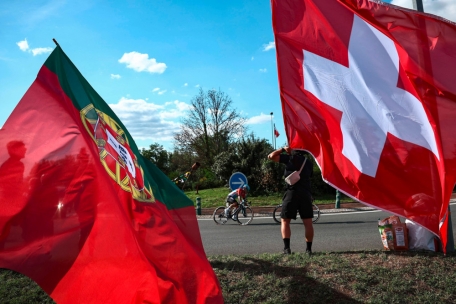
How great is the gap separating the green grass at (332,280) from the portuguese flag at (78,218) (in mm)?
1049

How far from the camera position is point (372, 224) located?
12.2m

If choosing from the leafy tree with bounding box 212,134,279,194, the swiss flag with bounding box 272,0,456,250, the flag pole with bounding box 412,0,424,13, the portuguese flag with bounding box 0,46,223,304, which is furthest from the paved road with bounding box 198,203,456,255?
the leafy tree with bounding box 212,134,279,194

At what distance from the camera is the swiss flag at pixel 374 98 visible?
14.0 ft

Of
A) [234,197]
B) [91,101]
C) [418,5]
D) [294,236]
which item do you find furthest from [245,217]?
[91,101]

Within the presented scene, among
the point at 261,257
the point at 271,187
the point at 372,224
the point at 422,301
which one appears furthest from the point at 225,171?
the point at 422,301

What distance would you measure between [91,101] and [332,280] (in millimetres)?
3039

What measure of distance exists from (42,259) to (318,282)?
2772 mm

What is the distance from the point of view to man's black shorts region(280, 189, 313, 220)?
6.21 meters

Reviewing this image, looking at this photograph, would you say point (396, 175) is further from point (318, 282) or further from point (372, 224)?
point (372, 224)

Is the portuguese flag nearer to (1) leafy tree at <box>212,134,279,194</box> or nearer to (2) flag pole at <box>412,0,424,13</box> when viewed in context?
(2) flag pole at <box>412,0,424,13</box>

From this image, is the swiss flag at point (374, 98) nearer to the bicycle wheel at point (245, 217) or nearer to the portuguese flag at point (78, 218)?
the portuguese flag at point (78, 218)

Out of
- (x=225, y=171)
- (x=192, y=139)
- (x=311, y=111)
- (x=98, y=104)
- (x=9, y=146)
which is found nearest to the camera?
(x=9, y=146)

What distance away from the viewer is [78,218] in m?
3.29

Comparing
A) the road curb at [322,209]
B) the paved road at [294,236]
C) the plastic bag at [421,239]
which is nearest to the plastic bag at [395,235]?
the plastic bag at [421,239]
